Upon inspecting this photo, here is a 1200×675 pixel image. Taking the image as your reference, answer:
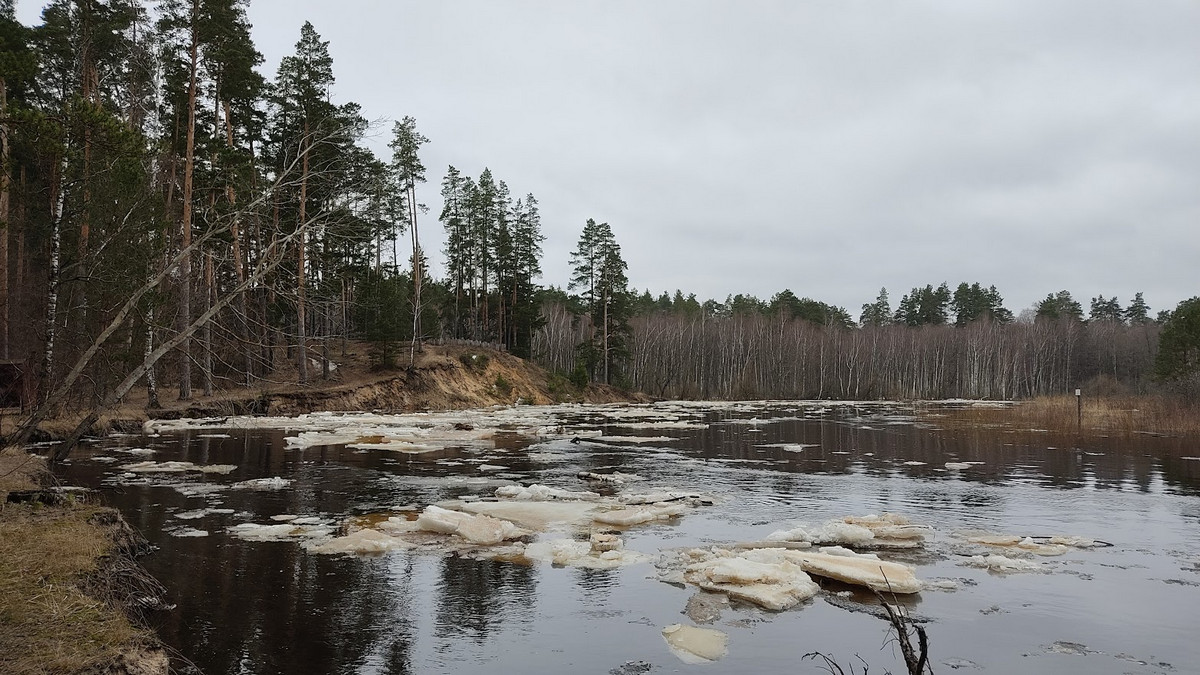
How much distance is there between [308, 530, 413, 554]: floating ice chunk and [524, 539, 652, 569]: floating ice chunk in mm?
1969

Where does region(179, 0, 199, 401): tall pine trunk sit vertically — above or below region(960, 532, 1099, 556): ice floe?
above

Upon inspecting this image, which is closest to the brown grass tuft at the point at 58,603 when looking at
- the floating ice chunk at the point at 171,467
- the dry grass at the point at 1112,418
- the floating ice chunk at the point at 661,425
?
the floating ice chunk at the point at 171,467

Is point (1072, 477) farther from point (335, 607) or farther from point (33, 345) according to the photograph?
point (33, 345)

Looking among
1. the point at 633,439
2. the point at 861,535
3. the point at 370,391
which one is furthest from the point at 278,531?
the point at 370,391

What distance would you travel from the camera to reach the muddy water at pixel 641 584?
6770mm

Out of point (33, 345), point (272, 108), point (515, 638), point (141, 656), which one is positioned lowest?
point (515, 638)

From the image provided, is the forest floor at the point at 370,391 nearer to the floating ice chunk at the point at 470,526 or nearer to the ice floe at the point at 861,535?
the floating ice chunk at the point at 470,526

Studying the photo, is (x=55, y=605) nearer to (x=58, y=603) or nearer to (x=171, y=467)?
(x=58, y=603)

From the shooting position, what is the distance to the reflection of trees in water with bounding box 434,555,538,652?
24.2 ft

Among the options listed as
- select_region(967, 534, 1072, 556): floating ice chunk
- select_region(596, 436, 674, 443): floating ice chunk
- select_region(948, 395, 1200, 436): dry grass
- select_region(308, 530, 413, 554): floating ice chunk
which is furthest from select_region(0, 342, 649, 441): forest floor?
select_region(948, 395, 1200, 436): dry grass

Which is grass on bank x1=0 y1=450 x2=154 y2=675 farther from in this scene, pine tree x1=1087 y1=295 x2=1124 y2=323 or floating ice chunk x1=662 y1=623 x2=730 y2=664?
pine tree x1=1087 y1=295 x2=1124 y2=323

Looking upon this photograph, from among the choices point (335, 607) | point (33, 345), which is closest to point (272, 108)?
point (33, 345)

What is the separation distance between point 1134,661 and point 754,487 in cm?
1030

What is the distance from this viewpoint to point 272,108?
41.8 m
